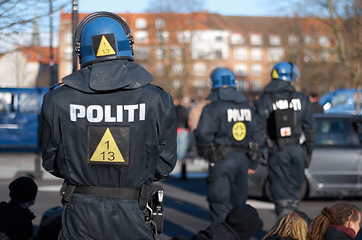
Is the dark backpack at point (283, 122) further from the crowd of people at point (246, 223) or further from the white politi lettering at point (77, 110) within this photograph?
the white politi lettering at point (77, 110)

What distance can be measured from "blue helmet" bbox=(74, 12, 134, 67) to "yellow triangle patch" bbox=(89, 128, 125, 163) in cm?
43

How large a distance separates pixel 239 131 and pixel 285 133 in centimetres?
94

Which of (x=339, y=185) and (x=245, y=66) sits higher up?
(x=245, y=66)

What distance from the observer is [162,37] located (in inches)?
1849

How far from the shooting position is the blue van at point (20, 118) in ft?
68.9

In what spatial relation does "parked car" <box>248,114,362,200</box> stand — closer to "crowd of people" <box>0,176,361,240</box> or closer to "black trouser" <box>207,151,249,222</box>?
"black trouser" <box>207,151,249,222</box>

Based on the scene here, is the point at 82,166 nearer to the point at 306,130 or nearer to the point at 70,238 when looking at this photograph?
the point at 70,238

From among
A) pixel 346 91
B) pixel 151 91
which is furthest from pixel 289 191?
pixel 346 91

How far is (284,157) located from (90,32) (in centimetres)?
492

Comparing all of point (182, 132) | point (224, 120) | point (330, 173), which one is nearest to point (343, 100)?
point (182, 132)

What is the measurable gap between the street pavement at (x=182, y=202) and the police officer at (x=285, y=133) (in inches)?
26.3

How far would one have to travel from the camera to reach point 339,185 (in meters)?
10.7

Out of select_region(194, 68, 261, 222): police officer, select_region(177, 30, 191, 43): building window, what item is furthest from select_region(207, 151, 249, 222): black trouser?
select_region(177, 30, 191, 43): building window

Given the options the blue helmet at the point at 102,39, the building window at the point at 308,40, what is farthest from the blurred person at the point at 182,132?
the building window at the point at 308,40
